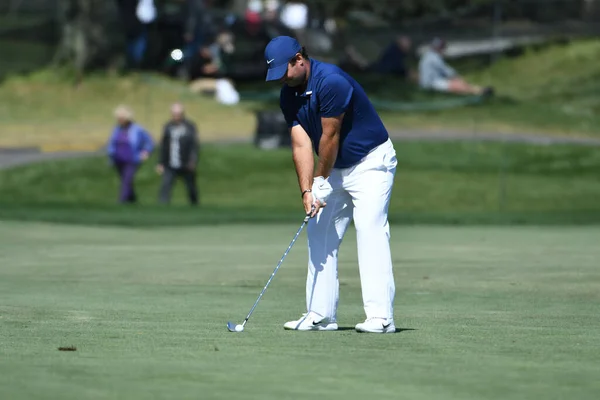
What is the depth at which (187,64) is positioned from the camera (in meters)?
36.3

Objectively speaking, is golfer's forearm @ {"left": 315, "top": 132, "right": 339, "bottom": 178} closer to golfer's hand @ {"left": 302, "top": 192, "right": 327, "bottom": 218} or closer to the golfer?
the golfer

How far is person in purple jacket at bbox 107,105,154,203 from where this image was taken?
27.2 metres

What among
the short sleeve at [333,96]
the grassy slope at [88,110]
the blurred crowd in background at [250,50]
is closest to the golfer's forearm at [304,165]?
the short sleeve at [333,96]

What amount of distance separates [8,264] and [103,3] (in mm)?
29352

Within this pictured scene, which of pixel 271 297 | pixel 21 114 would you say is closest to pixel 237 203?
pixel 21 114

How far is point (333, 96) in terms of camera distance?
31.8ft

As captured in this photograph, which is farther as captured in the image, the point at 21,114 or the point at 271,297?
the point at 21,114

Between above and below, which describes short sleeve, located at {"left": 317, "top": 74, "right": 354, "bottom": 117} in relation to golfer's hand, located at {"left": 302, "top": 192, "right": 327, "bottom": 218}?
Answer: above

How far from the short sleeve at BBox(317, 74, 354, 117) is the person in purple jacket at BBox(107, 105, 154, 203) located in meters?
17.6

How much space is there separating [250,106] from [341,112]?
27.8 meters

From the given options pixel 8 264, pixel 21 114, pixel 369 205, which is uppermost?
pixel 369 205

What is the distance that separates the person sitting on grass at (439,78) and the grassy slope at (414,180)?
1.30 meters

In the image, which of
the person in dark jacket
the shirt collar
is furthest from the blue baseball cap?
the person in dark jacket

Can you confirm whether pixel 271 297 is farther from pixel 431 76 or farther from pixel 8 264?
pixel 431 76
